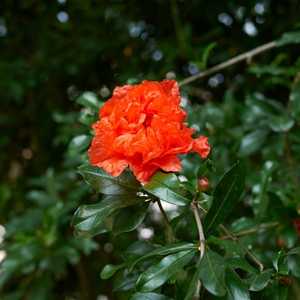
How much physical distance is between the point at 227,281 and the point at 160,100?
242 mm

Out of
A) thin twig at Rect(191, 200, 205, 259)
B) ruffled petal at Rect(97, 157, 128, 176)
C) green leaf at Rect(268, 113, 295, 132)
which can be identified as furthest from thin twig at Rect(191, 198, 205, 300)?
green leaf at Rect(268, 113, 295, 132)

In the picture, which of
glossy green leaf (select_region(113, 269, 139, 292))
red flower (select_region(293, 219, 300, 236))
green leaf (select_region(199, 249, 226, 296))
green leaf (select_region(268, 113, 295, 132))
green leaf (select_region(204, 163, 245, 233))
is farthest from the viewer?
green leaf (select_region(268, 113, 295, 132))

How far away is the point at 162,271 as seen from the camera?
2.24 ft

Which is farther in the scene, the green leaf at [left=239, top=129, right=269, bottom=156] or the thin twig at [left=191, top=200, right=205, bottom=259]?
the green leaf at [left=239, top=129, right=269, bottom=156]

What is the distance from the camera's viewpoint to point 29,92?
2.12 m

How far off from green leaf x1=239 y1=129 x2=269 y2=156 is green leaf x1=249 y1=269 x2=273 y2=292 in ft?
2.17

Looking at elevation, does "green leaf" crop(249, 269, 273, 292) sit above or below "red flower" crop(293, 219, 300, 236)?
above

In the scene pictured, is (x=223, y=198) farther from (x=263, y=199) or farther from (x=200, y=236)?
(x=263, y=199)

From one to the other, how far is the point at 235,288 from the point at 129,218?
179 millimetres

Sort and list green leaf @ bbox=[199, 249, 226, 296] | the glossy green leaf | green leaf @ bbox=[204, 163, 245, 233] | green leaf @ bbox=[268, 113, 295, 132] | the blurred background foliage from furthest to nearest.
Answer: the blurred background foliage, green leaf @ bbox=[268, 113, 295, 132], the glossy green leaf, green leaf @ bbox=[204, 163, 245, 233], green leaf @ bbox=[199, 249, 226, 296]

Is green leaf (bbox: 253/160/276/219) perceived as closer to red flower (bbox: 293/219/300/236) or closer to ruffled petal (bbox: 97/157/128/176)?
red flower (bbox: 293/219/300/236)

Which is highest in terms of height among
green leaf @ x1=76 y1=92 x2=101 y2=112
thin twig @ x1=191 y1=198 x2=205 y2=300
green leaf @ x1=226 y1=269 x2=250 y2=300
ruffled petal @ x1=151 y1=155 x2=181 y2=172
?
ruffled petal @ x1=151 y1=155 x2=181 y2=172

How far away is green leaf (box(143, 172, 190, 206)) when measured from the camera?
28.6 inches

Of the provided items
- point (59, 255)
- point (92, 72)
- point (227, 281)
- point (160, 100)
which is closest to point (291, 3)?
point (92, 72)
